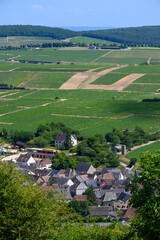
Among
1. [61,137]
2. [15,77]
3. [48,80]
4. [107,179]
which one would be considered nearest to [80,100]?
[48,80]

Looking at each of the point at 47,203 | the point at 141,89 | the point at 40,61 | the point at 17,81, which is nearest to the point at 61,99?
the point at 141,89

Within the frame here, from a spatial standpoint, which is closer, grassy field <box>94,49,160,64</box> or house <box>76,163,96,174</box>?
house <box>76,163,96,174</box>

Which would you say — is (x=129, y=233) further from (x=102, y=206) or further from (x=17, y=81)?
(x=17, y=81)

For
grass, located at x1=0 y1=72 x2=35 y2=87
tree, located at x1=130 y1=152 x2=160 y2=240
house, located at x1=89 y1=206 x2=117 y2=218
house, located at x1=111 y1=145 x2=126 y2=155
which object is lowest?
grass, located at x1=0 y1=72 x2=35 y2=87

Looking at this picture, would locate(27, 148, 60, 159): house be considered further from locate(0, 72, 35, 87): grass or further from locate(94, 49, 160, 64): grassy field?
locate(94, 49, 160, 64): grassy field

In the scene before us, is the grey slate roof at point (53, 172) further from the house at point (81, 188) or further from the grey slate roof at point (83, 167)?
the house at point (81, 188)

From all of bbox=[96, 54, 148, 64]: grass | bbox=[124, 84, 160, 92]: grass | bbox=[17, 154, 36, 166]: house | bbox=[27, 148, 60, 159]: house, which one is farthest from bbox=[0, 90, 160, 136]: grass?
bbox=[96, 54, 148, 64]: grass

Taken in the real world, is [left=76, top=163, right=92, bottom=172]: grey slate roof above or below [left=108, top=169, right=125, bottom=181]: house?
below
